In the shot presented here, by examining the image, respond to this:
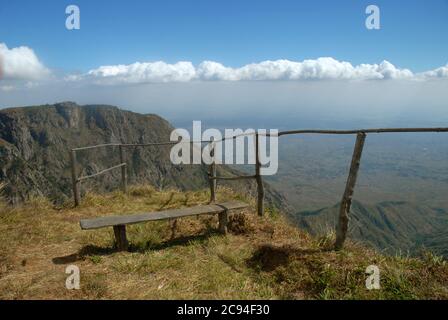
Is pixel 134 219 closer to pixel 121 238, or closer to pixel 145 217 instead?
pixel 145 217

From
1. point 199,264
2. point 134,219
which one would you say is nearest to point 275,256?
point 199,264

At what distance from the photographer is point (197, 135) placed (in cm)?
995

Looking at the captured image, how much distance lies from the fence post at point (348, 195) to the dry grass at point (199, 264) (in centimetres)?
26

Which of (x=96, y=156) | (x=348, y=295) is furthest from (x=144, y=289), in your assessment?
(x=96, y=156)

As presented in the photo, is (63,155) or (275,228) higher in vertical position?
(275,228)

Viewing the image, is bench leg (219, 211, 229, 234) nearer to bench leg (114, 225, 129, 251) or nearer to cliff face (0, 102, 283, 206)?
bench leg (114, 225, 129, 251)

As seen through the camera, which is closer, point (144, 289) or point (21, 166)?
point (144, 289)

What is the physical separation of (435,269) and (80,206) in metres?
7.79

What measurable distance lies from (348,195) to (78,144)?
6876 inches

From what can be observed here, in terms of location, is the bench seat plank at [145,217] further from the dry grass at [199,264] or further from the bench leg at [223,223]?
the dry grass at [199,264]

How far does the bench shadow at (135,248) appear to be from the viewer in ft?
18.2

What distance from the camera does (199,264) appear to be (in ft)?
17.2

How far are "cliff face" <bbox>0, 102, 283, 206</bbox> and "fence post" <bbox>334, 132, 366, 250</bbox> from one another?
9885cm

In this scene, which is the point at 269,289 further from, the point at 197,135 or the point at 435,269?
the point at 197,135
